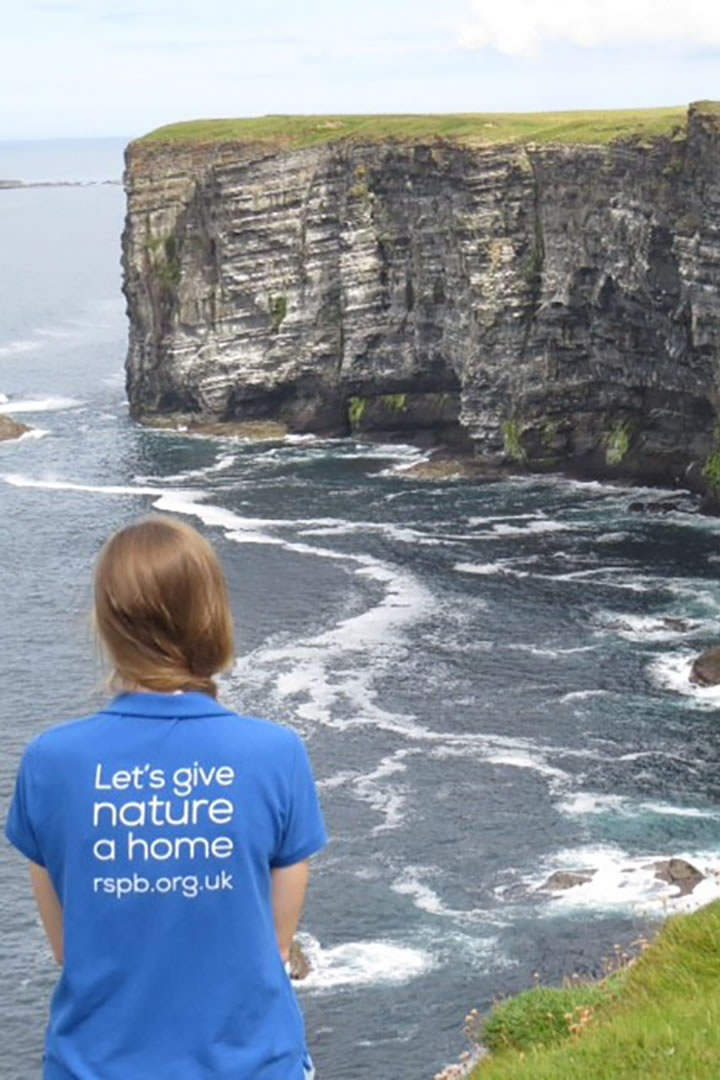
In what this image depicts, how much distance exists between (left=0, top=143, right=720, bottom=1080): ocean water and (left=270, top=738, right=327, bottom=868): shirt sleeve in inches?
37.9

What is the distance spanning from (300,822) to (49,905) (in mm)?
994

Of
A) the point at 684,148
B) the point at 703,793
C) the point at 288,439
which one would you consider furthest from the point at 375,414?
the point at 703,793

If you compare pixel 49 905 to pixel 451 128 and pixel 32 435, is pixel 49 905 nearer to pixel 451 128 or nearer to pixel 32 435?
pixel 451 128

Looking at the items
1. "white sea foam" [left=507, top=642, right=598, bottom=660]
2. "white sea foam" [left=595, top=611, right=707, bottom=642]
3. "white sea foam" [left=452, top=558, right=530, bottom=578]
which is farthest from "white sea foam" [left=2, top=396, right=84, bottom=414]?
"white sea foam" [left=507, top=642, right=598, bottom=660]

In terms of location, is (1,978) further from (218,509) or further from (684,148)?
(684,148)

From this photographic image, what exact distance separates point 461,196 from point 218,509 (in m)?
23.5

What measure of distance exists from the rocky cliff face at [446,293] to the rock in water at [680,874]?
43.9m

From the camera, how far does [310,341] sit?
→ 110m

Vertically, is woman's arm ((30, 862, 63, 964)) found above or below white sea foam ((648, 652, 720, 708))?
above

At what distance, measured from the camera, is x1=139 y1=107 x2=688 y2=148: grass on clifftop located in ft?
313

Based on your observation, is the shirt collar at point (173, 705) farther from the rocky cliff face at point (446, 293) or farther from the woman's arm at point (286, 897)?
the rocky cliff face at point (446, 293)

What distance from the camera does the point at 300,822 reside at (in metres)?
6.77

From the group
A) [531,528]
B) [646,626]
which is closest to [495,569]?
[531,528]

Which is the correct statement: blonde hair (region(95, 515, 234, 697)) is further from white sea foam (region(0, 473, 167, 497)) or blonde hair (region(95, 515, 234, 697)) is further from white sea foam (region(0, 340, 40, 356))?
white sea foam (region(0, 340, 40, 356))
